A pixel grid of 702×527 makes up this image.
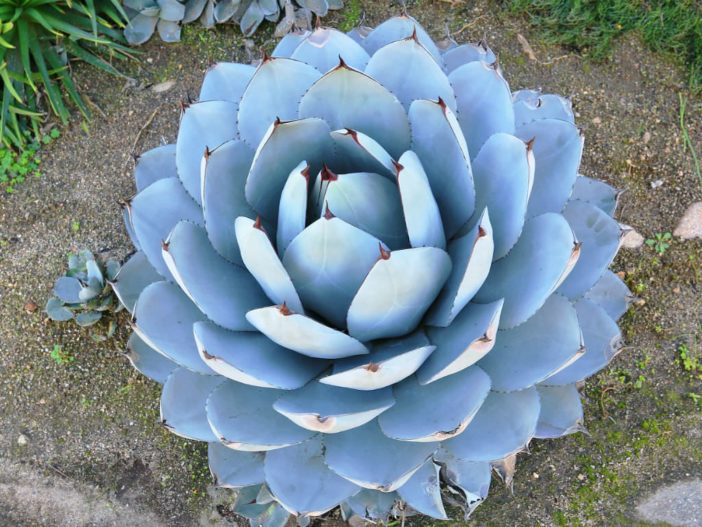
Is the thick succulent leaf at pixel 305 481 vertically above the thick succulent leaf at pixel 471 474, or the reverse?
the thick succulent leaf at pixel 471 474

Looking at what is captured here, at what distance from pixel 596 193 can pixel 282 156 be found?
2.80ft

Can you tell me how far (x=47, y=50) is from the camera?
2447 millimetres

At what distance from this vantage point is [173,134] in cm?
241

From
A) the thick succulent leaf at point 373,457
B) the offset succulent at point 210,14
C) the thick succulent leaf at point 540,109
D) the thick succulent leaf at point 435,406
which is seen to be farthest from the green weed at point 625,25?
the thick succulent leaf at point 373,457

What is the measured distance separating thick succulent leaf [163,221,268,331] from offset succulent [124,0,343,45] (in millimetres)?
1369

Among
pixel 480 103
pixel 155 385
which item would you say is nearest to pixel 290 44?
pixel 480 103

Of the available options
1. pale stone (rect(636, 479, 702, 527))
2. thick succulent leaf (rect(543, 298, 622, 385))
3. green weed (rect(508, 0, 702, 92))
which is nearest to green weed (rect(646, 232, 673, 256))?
green weed (rect(508, 0, 702, 92))

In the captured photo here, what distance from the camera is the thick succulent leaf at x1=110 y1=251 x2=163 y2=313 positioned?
152 centimetres

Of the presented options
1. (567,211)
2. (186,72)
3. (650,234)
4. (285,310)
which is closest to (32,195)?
(186,72)

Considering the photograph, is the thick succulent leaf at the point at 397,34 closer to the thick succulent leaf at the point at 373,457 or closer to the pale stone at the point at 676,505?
the thick succulent leaf at the point at 373,457

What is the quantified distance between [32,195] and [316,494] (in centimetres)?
176

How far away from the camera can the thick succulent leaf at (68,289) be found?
2.06 m

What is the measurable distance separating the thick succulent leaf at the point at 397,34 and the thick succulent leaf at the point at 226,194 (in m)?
0.44

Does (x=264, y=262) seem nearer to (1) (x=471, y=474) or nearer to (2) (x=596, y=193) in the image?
(1) (x=471, y=474)
